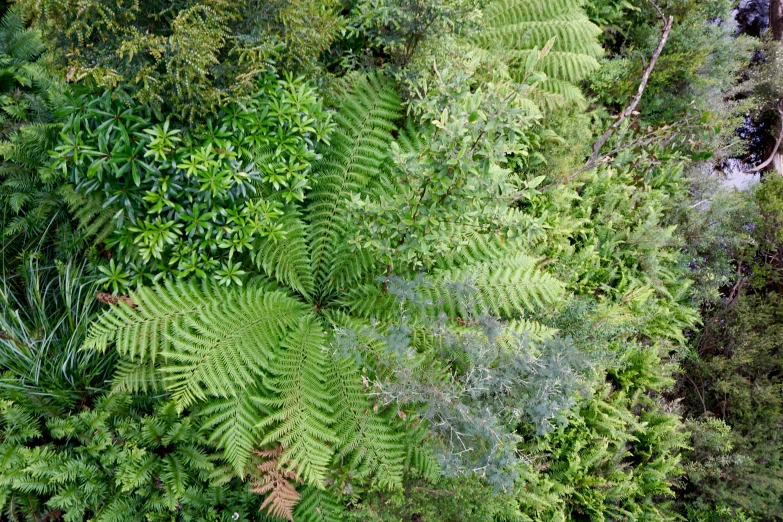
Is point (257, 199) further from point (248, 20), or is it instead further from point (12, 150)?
point (12, 150)

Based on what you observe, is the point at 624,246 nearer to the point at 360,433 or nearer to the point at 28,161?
the point at 360,433

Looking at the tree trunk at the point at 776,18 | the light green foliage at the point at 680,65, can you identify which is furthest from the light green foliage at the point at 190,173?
the tree trunk at the point at 776,18

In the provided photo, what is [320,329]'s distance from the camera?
3.32 metres

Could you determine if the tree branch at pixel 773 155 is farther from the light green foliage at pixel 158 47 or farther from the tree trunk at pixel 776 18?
the light green foliage at pixel 158 47

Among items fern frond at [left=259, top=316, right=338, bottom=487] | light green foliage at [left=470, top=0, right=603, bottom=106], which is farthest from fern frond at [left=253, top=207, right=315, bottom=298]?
light green foliage at [left=470, top=0, right=603, bottom=106]

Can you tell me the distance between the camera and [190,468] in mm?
3000

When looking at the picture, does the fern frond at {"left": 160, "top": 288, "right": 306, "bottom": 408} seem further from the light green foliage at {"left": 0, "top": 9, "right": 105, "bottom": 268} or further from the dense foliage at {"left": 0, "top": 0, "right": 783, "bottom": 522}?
the light green foliage at {"left": 0, "top": 9, "right": 105, "bottom": 268}

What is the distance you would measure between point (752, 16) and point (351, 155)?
6.15 meters

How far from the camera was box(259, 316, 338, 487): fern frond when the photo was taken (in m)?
2.75

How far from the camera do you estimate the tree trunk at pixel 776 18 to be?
5.94 meters

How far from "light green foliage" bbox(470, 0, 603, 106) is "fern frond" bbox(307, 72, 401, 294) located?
1.37 metres

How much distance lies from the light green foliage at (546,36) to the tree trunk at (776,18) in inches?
131

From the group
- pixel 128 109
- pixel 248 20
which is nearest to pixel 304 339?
pixel 128 109

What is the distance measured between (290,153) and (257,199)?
0.38 metres
